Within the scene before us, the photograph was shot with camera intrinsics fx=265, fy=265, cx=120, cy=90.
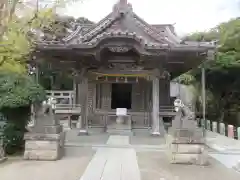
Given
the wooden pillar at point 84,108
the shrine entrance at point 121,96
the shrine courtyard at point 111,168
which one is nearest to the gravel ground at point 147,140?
the shrine courtyard at point 111,168

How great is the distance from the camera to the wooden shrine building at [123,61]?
1080 centimetres

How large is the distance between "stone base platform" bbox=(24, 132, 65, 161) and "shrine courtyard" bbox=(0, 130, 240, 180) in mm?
237

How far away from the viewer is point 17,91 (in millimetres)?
7809

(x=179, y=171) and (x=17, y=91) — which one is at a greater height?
(x=17, y=91)

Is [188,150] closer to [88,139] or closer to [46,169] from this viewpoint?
[46,169]

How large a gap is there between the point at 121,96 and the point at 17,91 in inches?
321

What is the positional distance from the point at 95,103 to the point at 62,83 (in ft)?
51.5

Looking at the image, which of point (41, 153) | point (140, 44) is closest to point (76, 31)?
point (140, 44)

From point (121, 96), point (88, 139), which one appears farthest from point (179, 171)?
point (121, 96)

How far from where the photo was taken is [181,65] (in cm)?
1366

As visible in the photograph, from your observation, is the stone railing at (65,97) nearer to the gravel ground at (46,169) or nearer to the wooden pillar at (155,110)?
the wooden pillar at (155,110)

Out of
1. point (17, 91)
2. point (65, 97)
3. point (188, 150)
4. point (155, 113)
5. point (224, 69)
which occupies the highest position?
point (224, 69)

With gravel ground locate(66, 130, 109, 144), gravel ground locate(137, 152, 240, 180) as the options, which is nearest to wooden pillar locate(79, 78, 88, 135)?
gravel ground locate(66, 130, 109, 144)

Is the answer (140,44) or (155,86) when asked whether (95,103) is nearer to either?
(155,86)
